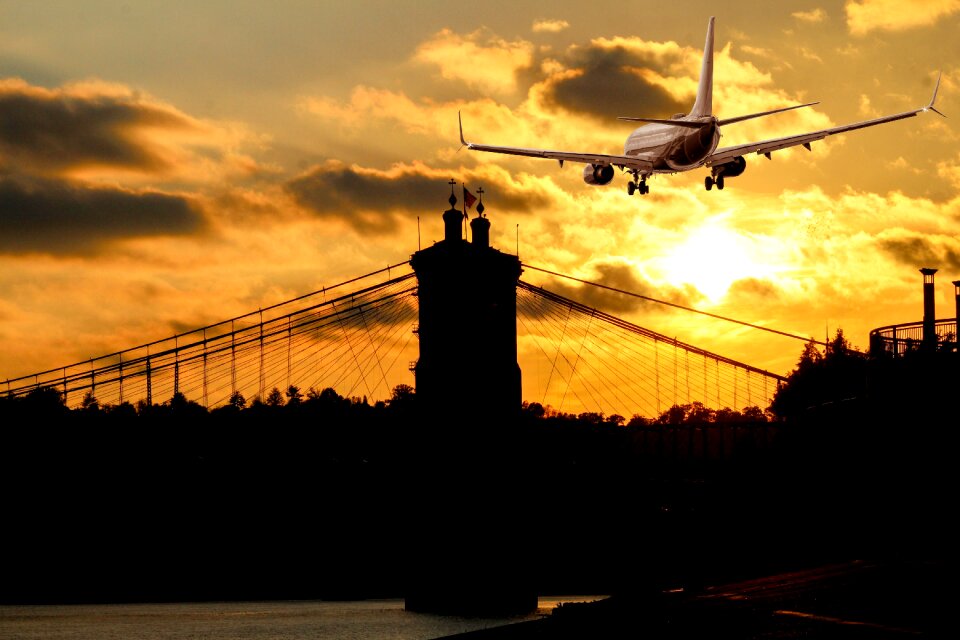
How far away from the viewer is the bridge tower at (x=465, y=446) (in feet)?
184

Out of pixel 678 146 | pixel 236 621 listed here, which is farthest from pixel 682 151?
pixel 236 621

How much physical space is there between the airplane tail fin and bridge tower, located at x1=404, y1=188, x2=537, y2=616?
75.4 ft

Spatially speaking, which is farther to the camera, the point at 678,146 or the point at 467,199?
the point at 678,146

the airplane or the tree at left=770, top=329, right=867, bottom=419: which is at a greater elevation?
the airplane

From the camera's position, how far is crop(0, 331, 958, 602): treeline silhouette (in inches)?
2223

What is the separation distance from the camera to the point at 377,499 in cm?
7275

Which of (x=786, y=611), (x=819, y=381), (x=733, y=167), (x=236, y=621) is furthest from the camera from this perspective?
(x=819, y=381)

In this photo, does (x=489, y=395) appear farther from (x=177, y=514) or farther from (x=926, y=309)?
(x=177, y=514)

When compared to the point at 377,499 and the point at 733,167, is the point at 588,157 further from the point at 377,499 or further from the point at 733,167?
the point at 377,499

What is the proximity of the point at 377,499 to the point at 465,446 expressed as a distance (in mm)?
17777

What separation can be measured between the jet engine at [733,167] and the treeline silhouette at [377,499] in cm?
1094

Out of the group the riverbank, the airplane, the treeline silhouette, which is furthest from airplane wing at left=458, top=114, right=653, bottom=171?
the riverbank

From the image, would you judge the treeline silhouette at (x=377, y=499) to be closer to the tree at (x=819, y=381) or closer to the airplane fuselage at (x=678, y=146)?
the tree at (x=819, y=381)

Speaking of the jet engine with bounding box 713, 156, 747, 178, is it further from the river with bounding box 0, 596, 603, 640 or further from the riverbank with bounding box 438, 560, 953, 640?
the riverbank with bounding box 438, 560, 953, 640
